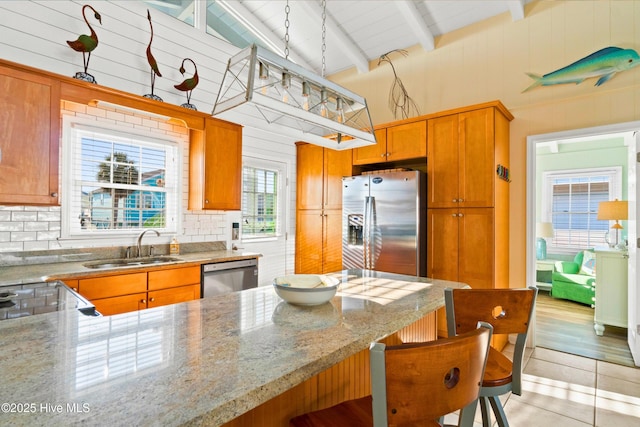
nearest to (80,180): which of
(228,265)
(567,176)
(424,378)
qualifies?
(228,265)

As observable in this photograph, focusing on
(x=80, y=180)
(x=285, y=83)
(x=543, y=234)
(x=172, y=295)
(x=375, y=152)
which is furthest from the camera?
(x=543, y=234)

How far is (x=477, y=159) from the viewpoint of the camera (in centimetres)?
319

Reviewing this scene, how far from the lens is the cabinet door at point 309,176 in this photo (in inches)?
180

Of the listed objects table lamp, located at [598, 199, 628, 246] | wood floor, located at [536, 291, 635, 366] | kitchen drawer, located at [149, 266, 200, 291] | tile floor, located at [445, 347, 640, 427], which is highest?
table lamp, located at [598, 199, 628, 246]

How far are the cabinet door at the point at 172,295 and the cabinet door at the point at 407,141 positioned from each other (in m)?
2.54

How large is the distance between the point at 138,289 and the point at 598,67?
452 centimetres

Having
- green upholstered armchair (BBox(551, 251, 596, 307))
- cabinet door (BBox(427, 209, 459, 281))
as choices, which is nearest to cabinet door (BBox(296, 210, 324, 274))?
cabinet door (BBox(427, 209, 459, 281))

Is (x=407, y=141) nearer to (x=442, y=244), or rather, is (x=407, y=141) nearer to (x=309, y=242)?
(x=442, y=244)

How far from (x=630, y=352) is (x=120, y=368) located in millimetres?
4343

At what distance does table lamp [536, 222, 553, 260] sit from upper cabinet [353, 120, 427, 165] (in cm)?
388

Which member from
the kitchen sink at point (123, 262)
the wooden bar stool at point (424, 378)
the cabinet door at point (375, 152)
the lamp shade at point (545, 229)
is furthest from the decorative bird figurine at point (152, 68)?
the lamp shade at point (545, 229)

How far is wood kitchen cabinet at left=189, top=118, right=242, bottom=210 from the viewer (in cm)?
349

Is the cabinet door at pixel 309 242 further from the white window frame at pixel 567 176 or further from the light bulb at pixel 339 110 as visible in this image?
the white window frame at pixel 567 176

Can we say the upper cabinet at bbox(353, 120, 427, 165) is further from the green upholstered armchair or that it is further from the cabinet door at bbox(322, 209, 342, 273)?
the green upholstered armchair
